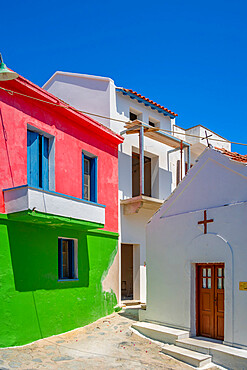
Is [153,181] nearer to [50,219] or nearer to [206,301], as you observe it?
[206,301]

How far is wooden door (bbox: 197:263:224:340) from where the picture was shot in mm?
9320

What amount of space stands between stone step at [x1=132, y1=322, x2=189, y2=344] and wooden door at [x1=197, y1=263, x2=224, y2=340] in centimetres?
54

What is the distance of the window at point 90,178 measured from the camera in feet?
40.1

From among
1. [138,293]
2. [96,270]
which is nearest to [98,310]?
[96,270]

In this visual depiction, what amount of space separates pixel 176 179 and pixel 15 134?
8.69 metres

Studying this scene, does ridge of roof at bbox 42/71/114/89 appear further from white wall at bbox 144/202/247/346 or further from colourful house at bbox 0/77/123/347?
white wall at bbox 144/202/247/346

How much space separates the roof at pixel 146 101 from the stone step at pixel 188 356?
9.08 metres

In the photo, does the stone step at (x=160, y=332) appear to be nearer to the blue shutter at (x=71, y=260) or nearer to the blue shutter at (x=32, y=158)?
the blue shutter at (x=71, y=260)

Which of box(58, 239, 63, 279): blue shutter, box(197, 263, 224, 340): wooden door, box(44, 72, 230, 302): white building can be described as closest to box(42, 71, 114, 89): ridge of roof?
box(44, 72, 230, 302): white building

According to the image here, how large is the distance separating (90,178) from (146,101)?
4709 millimetres

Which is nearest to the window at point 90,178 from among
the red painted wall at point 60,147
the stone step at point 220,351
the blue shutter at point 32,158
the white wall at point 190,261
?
the red painted wall at point 60,147

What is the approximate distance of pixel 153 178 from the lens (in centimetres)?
1562

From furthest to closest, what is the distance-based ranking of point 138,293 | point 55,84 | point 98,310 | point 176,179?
point 176,179, point 55,84, point 138,293, point 98,310

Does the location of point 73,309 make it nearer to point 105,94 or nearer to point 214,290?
point 214,290
